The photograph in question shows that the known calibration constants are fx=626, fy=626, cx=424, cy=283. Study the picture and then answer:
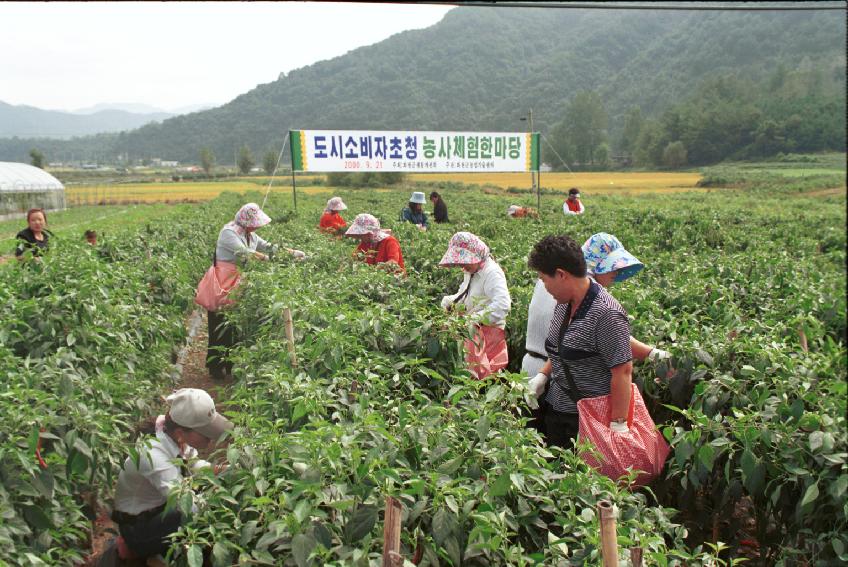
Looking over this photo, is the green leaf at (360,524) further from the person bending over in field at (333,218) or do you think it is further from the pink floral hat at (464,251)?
the person bending over in field at (333,218)

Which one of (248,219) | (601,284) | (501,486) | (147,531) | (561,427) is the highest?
(248,219)

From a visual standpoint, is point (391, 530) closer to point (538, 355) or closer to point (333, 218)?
point (538, 355)

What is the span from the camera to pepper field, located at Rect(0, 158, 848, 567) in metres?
1.87

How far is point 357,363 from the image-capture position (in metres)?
3.04

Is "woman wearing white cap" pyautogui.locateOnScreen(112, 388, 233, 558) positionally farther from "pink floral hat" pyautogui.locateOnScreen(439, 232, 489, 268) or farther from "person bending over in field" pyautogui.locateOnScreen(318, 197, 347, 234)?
"person bending over in field" pyautogui.locateOnScreen(318, 197, 347, 234)

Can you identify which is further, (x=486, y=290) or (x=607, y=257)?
(x=486, y=290)

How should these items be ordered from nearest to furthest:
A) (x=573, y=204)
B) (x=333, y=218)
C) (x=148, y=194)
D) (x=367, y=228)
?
1. (x=367, y=228)
2. (x=333, y=218)
3. (x=573, y=204)
4. (x=148, y=194)

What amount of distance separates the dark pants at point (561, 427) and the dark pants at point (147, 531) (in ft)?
6.72

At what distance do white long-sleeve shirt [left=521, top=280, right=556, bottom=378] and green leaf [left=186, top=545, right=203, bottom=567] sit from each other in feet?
7.30

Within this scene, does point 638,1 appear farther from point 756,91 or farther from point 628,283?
point 756,91

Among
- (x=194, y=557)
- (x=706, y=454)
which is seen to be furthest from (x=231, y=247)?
(x=706, y=454)

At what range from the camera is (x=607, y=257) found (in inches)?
136

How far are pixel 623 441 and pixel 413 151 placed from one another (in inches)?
532

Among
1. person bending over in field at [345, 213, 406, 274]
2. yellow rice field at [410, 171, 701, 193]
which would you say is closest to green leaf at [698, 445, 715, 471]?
person bending over in field at [345, 213, 406, 274]
